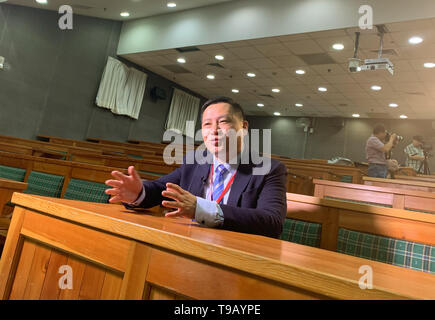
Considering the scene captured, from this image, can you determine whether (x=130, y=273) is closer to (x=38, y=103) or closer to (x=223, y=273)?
(x=223, y=273)

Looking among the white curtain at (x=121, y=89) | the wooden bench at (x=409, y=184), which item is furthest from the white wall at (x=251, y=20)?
the wooden bench at (x=409, y=184)

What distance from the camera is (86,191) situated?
1811mm

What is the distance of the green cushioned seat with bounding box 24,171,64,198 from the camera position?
198 cm

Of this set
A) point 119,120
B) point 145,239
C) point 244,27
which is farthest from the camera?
point 119,120

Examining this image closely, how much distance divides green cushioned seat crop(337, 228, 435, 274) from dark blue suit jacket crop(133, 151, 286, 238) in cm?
36

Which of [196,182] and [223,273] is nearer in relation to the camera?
[223,273]

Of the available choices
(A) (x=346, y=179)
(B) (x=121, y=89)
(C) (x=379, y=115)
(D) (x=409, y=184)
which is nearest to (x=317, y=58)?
(A) (x=346, y=179)

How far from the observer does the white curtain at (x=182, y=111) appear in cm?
891

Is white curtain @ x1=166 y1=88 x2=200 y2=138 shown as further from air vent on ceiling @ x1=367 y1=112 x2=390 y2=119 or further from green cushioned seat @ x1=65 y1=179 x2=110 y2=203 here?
green cushioned seat @ x1=65 y1=179 x2=110 y2=203

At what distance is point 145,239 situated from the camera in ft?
2.10

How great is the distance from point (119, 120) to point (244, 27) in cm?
377

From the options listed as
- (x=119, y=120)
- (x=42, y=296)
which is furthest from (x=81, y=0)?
(x=42, y=296)

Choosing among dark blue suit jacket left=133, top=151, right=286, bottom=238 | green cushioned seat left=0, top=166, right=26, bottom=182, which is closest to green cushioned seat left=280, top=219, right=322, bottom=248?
dark blue suit jacket left=133, top=151, right=286, bottom=238

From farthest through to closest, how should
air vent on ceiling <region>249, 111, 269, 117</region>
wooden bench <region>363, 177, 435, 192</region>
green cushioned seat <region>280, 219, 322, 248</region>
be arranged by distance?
1. air vent on ceiling <region>249, 111, 269, 117</region>
2. wooden bench <region>363, 177, 435, 192</region>
3. green cushioned seat <region>280, 219, 322, 248</region>
